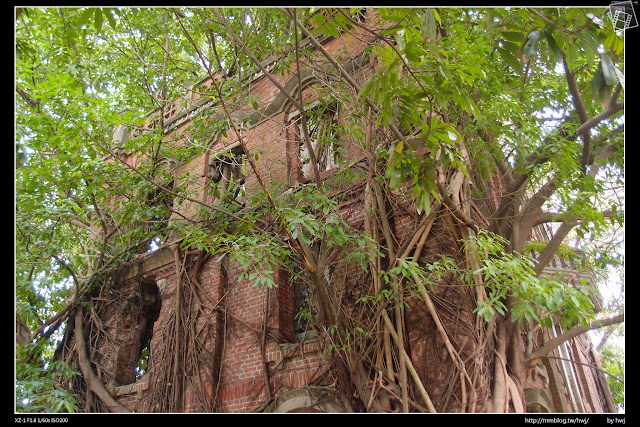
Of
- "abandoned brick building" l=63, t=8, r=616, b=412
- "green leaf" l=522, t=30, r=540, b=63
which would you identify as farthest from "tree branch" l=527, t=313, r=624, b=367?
"green leaf" l=522, t=30, r=540, b=63

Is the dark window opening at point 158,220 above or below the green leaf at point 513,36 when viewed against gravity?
above

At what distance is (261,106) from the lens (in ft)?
28.1

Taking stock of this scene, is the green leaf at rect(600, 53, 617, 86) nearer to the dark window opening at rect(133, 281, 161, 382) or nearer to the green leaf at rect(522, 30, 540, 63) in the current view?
the green leaf at rect(522, 30, 540, 63)

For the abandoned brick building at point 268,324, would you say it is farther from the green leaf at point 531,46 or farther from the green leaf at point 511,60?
the green leaf at point 531,46

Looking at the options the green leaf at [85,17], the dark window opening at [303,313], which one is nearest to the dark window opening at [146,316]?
the dark window opening at [303,313]

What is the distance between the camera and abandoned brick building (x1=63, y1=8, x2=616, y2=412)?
546 centimetres

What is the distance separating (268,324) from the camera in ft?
20.8

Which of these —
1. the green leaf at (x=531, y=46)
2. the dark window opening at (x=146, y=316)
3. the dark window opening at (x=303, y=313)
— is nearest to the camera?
the green leaf at (x=531, y=46)

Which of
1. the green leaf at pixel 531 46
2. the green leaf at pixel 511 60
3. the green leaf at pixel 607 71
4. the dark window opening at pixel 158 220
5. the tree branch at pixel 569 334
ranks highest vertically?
the dark window opening at pixel 158 220

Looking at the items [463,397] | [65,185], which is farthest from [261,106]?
[463,397]

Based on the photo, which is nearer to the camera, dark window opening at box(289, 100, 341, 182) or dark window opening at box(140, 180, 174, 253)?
dark window opening at box(289, 100, 341, 182)

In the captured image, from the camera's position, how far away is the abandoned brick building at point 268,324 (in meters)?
5.46
